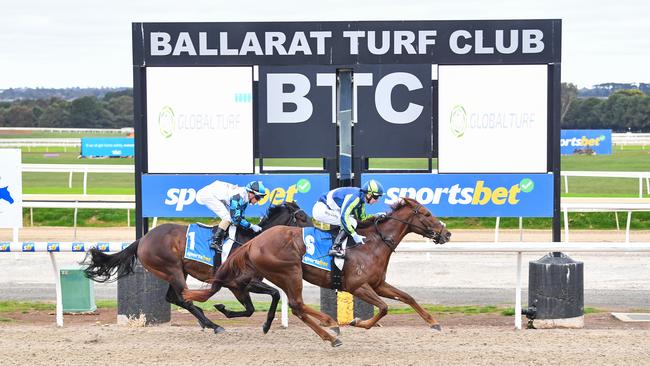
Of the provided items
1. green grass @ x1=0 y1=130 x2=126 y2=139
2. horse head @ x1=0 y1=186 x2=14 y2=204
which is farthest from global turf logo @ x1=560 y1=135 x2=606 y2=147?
horse head @ x1=0 y1=186 x2=14 y2=204

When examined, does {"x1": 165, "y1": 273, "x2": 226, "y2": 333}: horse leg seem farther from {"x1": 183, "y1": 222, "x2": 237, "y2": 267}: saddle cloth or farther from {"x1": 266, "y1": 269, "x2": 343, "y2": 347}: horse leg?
{"x1": 266, "y1": 269, "x2": 343, "y2": 347}: horse leg

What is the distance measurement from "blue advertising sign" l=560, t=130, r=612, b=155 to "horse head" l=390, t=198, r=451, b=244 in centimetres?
3707

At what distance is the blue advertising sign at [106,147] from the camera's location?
41.7m

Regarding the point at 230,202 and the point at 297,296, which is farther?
the point at 230,202

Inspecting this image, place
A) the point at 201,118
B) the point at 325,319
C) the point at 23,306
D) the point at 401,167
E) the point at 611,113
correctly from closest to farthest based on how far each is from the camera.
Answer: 1. the point at 325,319
2. the point at 201,118
3. the point at 23,306
4. the point at 401,167
5. the point at 611,113

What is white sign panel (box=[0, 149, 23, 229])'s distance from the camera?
11.6 metres

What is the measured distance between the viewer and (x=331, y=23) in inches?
372

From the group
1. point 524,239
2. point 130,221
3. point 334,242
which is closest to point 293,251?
point 334,242

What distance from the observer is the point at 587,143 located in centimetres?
4503

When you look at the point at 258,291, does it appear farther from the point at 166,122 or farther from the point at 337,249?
the point at 166,122

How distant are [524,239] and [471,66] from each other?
7.59m

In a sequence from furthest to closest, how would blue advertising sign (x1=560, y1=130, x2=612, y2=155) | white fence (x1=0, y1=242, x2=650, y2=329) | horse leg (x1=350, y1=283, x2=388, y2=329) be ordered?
1. blue advertising sign (x1=560, y1=130, x2=612, y2=155)
2. white fence (x1=0, y1=242, x2=650, y2=329)
3. horse leg (x1=350, y1=283, x2=388, y2=329)

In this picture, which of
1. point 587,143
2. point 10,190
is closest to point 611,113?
point 587,143

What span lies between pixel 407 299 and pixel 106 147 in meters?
34.9
